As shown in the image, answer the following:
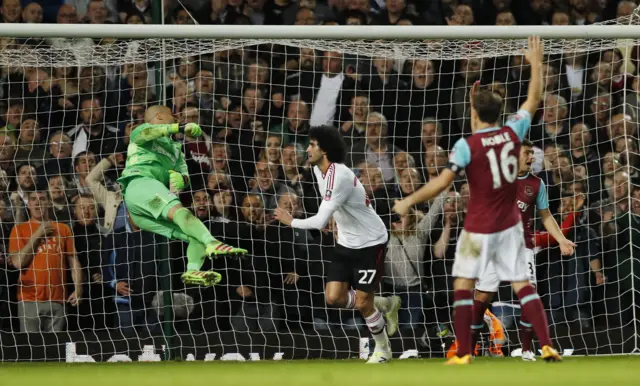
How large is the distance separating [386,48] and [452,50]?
25.2 inches

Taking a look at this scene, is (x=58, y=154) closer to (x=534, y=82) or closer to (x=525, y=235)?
(x=525, y=235)

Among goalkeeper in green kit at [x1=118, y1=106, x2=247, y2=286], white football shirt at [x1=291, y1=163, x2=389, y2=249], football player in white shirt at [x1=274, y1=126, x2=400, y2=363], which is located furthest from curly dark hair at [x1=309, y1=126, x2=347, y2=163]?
goalkeeper in green kit at [x1=118, y1=106, x2=247, y2=286]

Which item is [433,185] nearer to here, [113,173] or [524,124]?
[524,124]

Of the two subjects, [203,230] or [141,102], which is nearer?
[203,230]

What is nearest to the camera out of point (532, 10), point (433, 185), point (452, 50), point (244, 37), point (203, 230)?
point (433, 185)

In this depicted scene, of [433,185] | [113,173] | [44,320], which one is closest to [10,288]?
[44,320]

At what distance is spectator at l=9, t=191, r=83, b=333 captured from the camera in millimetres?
12281

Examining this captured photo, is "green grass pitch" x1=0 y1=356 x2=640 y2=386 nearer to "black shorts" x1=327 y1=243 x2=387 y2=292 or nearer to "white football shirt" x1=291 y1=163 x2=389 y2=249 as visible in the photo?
"black shorts" x1=327 y1=243 x2=387 y2=292

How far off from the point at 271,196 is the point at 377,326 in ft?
6.85

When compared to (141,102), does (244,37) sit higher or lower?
higher

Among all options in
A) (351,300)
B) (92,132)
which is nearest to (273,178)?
(351,300)

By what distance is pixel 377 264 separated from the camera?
1098cm

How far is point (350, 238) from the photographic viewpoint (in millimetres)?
10938

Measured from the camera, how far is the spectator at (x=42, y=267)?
40.3 feet
